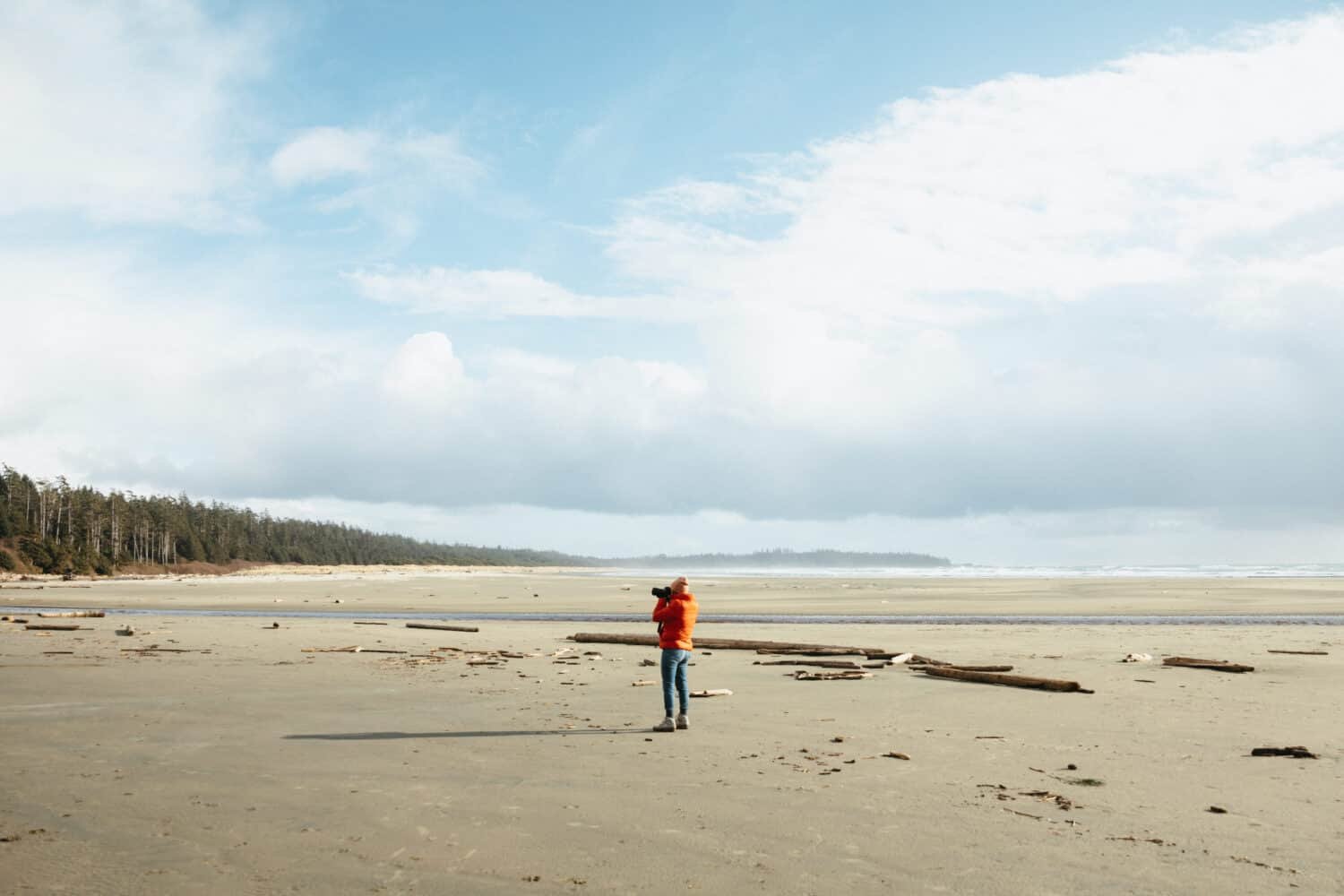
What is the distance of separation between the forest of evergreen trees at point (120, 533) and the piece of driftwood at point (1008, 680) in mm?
104023

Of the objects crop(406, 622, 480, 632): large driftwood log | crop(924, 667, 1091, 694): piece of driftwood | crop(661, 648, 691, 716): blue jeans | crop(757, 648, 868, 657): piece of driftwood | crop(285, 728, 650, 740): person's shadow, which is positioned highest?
crop(661, 648, 691, 716): blue jeans

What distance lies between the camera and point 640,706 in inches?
630

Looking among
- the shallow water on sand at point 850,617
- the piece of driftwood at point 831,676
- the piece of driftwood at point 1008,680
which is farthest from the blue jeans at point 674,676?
the shallow water on sand at point 850,617

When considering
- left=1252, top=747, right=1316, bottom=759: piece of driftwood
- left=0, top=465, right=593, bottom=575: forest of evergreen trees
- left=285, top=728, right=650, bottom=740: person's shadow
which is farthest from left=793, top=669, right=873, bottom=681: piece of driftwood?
left=0, top=465, right=593, bottom=575: forest of evergreen trees

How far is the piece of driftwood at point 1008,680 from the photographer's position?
57.7ft

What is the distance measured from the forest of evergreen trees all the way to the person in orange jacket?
343 feet

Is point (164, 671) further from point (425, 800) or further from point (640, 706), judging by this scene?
point (425, 800)

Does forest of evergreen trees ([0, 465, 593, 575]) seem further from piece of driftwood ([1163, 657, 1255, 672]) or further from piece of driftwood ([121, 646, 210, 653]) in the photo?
piece of driftwood ([1163, 657, 1255, 672])

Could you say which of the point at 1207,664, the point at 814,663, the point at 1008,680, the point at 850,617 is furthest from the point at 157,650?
the point at 850,617

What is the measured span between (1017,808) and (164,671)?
18.0 meters

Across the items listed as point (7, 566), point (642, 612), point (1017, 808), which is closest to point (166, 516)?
point (7, 566)

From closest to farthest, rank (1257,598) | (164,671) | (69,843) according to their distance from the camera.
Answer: (69,843), (164,671), (1257,598)

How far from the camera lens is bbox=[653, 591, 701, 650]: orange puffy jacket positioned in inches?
548

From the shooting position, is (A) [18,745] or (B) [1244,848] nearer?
(B) [1244,848]
